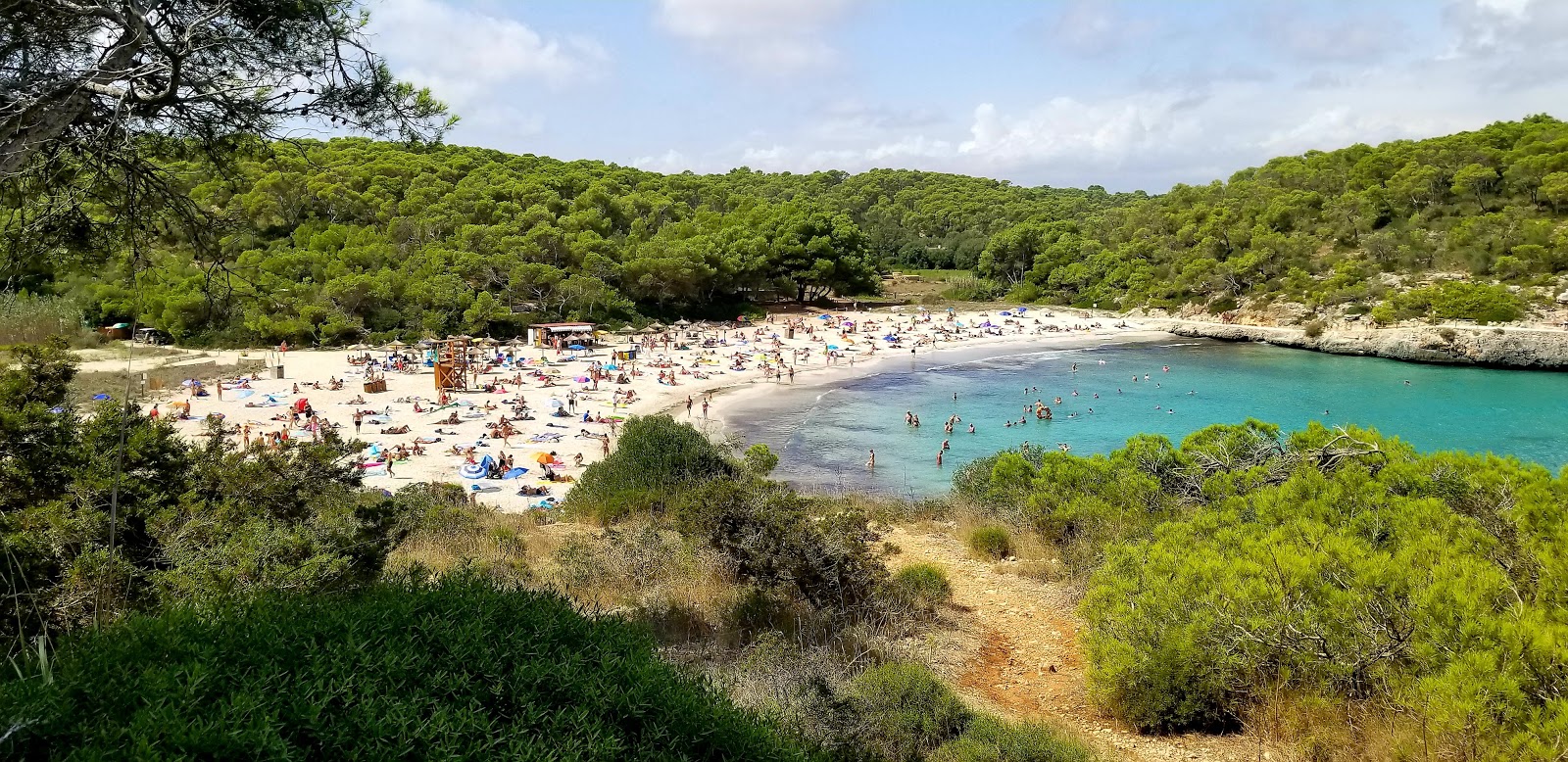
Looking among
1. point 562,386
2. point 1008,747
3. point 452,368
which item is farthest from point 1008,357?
point 1008,747

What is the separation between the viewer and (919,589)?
8.15 metres

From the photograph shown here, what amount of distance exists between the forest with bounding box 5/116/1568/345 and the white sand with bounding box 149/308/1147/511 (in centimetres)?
370

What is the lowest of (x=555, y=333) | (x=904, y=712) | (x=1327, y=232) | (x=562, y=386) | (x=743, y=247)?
(x=562, y=386)

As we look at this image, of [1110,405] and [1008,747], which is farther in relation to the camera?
[1110,405]

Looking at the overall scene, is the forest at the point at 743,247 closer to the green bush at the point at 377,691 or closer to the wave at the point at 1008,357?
the wave at the point at 1008,357

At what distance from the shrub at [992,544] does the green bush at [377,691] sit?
708 centimetres

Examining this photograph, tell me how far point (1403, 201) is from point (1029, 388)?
127 feet

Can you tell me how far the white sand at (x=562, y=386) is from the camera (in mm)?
20953

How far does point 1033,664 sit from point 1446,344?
1763 inches

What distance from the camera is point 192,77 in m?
4.03

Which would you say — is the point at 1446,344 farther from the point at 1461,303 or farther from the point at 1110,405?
the point at 1110,405

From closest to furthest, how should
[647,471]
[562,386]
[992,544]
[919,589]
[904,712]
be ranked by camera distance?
[904,712], [919,589], [992,544], [647,471], [562,386]

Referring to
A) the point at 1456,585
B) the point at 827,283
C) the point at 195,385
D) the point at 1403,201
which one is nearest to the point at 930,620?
the point at 1456,585

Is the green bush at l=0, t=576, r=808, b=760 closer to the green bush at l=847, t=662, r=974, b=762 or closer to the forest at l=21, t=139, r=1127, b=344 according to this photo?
the green bush at l=847, t=662, r=974, b=762
